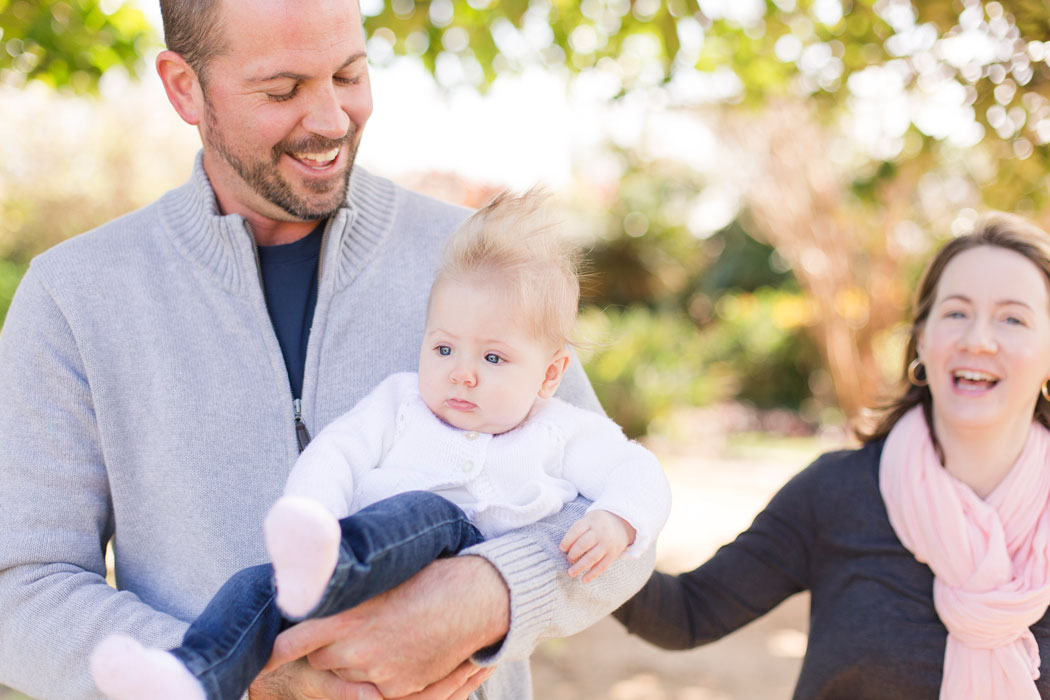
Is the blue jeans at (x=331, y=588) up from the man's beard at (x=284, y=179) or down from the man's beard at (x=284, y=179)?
down

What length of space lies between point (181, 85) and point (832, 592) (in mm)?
2065

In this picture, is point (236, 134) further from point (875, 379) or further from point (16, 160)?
point (16, 160)

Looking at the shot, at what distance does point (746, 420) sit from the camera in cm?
1119

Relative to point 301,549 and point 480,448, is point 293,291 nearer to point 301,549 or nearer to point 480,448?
point 480,448

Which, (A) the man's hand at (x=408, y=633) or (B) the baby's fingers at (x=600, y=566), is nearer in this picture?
(A) the man's hand at (x=408, y=633)

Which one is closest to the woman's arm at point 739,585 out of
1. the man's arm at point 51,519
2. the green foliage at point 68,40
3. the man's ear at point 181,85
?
the man's arm at point 51,519

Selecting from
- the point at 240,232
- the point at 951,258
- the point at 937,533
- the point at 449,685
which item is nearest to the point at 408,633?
the point at 449,685

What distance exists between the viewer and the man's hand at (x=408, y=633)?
5.05 ft

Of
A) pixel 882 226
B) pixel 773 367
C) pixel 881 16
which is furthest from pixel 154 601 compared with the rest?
pixel 773 367


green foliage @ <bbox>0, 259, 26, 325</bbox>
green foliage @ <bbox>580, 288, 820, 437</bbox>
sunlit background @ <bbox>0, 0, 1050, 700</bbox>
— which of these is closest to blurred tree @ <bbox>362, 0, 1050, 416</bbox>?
sunlit background @ <bbox>0, 0, 1050, 700</bbox>

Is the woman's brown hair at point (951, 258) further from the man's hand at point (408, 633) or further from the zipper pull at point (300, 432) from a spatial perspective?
the zipper pull at point (300, 432)

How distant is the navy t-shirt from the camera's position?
194 centimetres

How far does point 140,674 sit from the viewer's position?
131cm

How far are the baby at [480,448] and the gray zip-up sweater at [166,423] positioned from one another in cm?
10
